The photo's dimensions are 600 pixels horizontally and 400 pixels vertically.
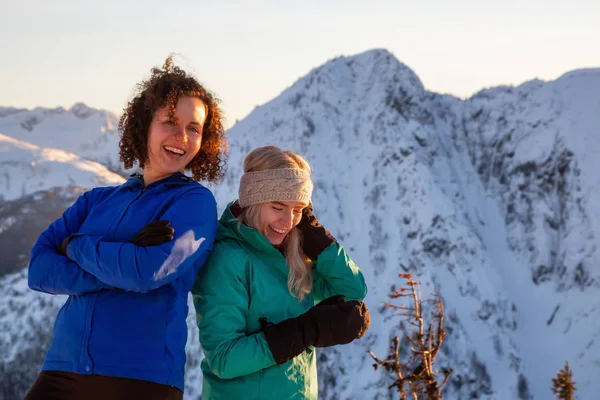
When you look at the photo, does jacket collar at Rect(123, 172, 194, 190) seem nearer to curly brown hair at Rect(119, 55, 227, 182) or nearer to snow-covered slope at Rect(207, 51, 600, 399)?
curly brown hair at Rect(119, 55, 227, 182)

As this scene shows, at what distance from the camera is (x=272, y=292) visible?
3.30 m

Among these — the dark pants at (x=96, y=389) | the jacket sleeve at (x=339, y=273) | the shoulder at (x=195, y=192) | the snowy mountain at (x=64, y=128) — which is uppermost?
the snowy mountain at (x=64, y=128)

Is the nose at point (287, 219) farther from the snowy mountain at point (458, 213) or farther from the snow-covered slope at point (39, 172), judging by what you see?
the snow-covered slope at point (39, 172)

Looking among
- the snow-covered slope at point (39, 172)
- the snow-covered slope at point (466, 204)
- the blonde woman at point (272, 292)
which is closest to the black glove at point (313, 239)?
the blonde woman at point (272, 292)

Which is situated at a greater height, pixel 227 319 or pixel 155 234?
pixel 155 234

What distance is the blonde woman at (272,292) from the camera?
3105 millimetres

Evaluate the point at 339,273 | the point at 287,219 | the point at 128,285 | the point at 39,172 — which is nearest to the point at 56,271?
the point at 128,285

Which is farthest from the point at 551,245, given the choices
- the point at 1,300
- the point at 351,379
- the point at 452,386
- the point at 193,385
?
the point at 1,300

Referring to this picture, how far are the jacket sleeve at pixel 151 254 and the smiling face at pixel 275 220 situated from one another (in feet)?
1.11

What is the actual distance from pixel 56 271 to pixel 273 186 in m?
1.17

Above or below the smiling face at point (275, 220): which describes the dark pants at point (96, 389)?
below

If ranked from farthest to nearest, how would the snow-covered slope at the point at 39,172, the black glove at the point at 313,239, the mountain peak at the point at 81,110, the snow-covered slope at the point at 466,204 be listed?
the mountain peak at the point at 81,110 → the snow-covered slope at the point at 39,172 → the snow-covered slope at the point at 466,204 → the black glove at the point at 313,239

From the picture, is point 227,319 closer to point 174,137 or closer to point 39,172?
point 174,137

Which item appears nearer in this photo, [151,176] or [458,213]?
[151,176]
